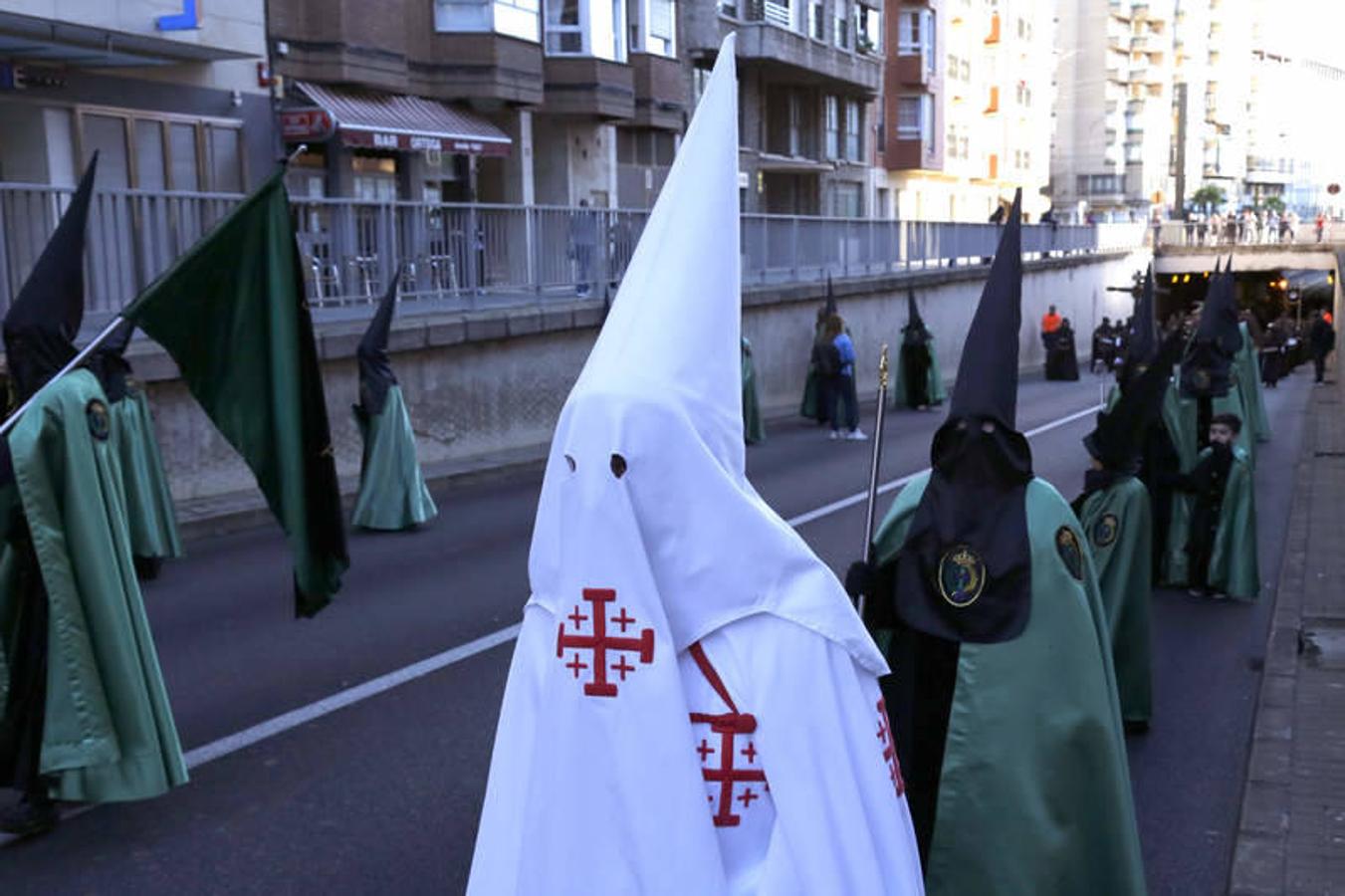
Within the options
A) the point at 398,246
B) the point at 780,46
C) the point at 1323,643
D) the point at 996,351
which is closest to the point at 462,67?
the point at 398,246

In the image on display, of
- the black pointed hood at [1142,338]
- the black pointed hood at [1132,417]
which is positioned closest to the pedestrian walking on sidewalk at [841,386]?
the black pointed hood at [1142,338]

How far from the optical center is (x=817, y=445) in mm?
19656

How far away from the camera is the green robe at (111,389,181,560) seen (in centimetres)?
1023

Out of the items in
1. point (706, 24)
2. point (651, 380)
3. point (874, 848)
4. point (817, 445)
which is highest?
point (706, 24)

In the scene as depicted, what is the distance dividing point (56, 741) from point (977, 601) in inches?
139

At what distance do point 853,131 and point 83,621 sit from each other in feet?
149

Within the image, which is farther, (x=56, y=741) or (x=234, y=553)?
(x=234, y=553)

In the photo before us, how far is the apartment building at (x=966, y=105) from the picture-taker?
178 ft

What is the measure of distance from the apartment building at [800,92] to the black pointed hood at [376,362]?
80.6ft

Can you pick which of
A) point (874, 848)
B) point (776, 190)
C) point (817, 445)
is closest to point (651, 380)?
point (874, 848)

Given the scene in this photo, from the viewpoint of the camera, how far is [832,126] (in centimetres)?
4619

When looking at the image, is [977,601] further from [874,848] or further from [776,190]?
[776,190]

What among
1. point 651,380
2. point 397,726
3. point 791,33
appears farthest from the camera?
point 791,33

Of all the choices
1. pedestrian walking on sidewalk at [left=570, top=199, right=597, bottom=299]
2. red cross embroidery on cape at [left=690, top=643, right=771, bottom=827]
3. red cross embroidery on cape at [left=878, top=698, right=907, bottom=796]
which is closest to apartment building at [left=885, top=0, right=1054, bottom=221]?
pedestrian walking on sidewalk at [left=570, top=199, right=597, bottom=299]
